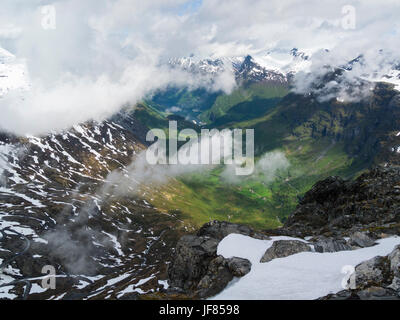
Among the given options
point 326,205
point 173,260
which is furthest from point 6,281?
point 326,205

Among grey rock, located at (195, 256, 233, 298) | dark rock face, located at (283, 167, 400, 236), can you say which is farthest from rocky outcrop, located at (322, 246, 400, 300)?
dark rock face, located at (283, 167, 400, 236)

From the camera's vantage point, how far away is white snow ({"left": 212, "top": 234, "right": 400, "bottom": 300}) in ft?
103

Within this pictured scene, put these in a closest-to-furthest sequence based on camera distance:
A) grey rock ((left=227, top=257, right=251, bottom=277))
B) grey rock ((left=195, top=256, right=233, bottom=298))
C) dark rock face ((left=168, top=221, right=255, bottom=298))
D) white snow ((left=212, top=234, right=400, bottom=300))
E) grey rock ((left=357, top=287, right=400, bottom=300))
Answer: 1. grey rock ((left=357, top=287, right=400, bottom=300))
2. white snow ((left=212, top=234, right=400, bottom=300))
3. grey rock ((left=195, top=256, right=233, bottom=298))
4. grey rock ((left=227, top=257, right=251, bottom=277))
5. dark rock face ((left=168, top=221, right=255, bottom=298))

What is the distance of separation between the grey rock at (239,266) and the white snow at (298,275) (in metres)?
0.82

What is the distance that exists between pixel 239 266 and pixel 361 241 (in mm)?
18185

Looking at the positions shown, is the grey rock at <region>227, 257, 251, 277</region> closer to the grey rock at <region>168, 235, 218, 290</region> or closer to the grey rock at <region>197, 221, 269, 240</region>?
the grey rock at <region>168, 235, 218, 290</region>

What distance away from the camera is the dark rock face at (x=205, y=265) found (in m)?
41.7

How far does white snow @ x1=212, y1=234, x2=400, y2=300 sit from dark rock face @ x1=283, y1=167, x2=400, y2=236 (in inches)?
687

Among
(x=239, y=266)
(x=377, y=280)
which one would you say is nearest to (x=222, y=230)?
(x=239, y=266)
